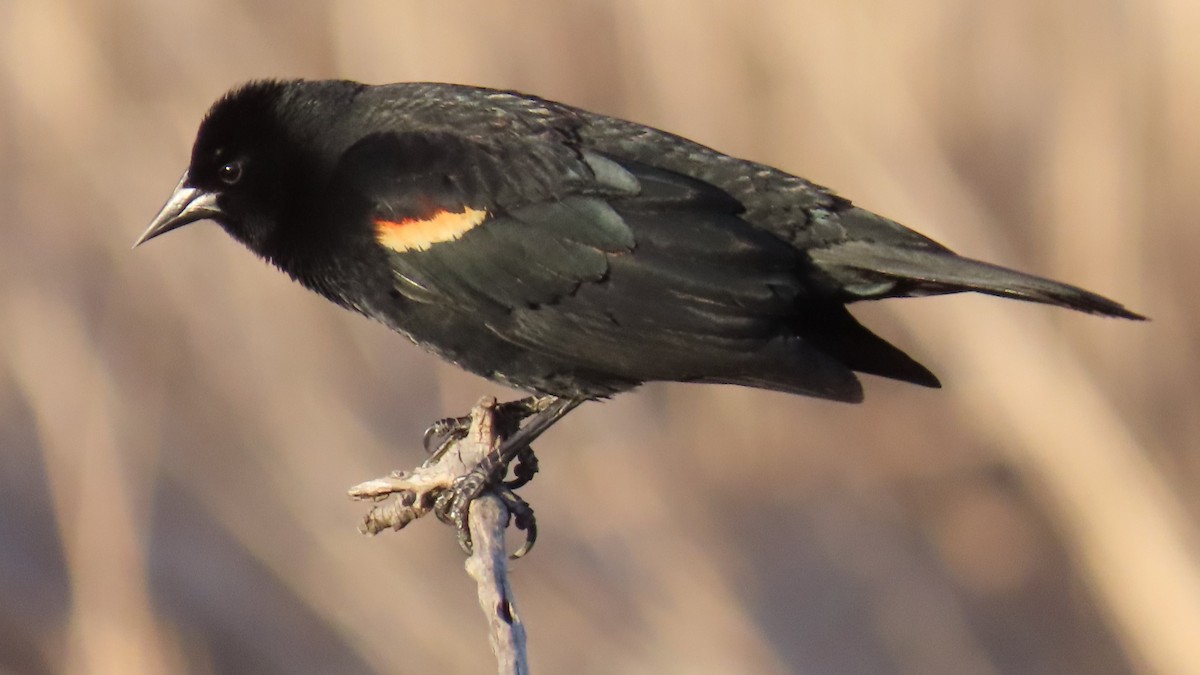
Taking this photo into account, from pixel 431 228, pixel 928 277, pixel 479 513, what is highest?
pixel 928 277

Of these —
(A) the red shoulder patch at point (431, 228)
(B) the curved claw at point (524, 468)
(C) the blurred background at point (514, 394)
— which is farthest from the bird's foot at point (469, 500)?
(C) the blurred background at point (514, 394)

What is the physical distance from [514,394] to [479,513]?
2446 mm

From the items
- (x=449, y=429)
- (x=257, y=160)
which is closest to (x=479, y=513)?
(x=449, y=429)

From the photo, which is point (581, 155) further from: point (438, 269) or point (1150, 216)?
point (1150, 216)

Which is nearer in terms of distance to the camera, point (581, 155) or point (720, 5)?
point (581, 155)

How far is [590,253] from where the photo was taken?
2857 millimetres

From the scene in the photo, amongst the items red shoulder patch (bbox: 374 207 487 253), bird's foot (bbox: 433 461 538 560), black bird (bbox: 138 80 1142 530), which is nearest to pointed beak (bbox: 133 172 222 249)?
black bird (bbox: 138 80 1142 530)

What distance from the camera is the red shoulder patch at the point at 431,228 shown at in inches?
115

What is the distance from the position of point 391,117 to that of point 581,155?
433mm

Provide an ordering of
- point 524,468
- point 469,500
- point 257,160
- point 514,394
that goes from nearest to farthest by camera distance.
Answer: point 469,500 → point 257,160 → point 524,468 → point 514,394

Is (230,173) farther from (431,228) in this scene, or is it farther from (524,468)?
(524,468)

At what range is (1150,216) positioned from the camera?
190 inches

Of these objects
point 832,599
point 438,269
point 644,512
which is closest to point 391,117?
point 438,269

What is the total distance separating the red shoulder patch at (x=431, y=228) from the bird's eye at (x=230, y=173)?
497mm
